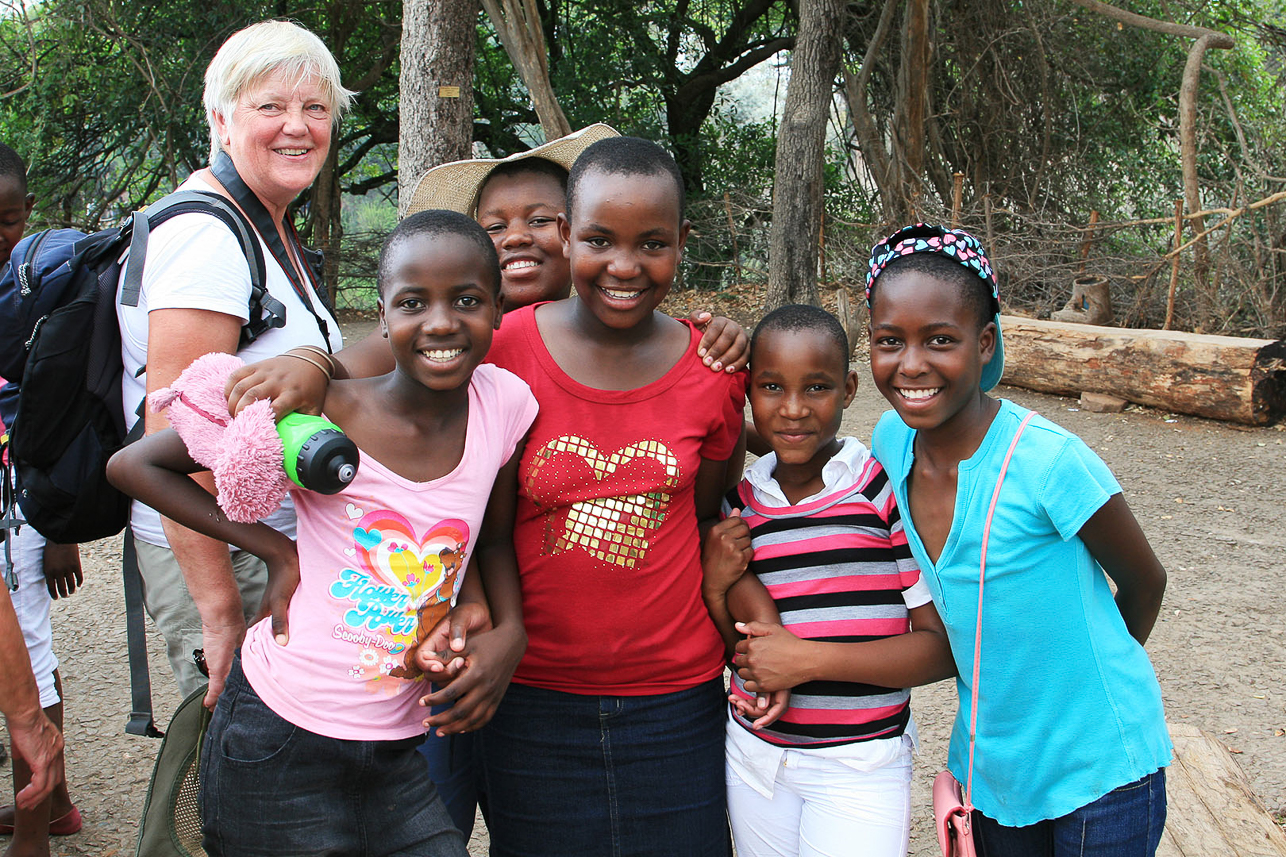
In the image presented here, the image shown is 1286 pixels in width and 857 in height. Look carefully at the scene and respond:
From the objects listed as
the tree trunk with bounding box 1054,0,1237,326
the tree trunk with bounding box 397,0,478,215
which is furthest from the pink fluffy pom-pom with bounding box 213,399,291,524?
the tree trunk with bounding box 1054,0,1237,326

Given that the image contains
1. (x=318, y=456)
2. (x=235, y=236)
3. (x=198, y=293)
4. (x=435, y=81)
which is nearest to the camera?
(x=318, y=456)

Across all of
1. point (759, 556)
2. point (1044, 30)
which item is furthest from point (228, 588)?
point (1044, 30)

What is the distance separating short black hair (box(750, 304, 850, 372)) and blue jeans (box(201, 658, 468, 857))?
3.52 ft

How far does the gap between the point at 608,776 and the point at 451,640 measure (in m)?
0.43

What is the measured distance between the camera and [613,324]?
188cm

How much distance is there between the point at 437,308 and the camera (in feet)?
5.72

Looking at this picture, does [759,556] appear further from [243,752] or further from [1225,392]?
[1225,392]

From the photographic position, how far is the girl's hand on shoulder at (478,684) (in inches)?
66.5

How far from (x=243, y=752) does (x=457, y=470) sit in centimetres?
59

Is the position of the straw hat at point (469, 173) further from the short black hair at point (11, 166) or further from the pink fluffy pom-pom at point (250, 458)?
the short black hair at point (11, 166)

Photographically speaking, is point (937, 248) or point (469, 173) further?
point (469, 173)

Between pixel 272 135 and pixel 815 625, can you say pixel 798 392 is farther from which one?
pixel 272 135

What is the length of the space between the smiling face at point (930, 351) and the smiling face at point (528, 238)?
78 cm

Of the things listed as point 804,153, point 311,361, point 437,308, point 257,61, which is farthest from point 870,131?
point 311,361
